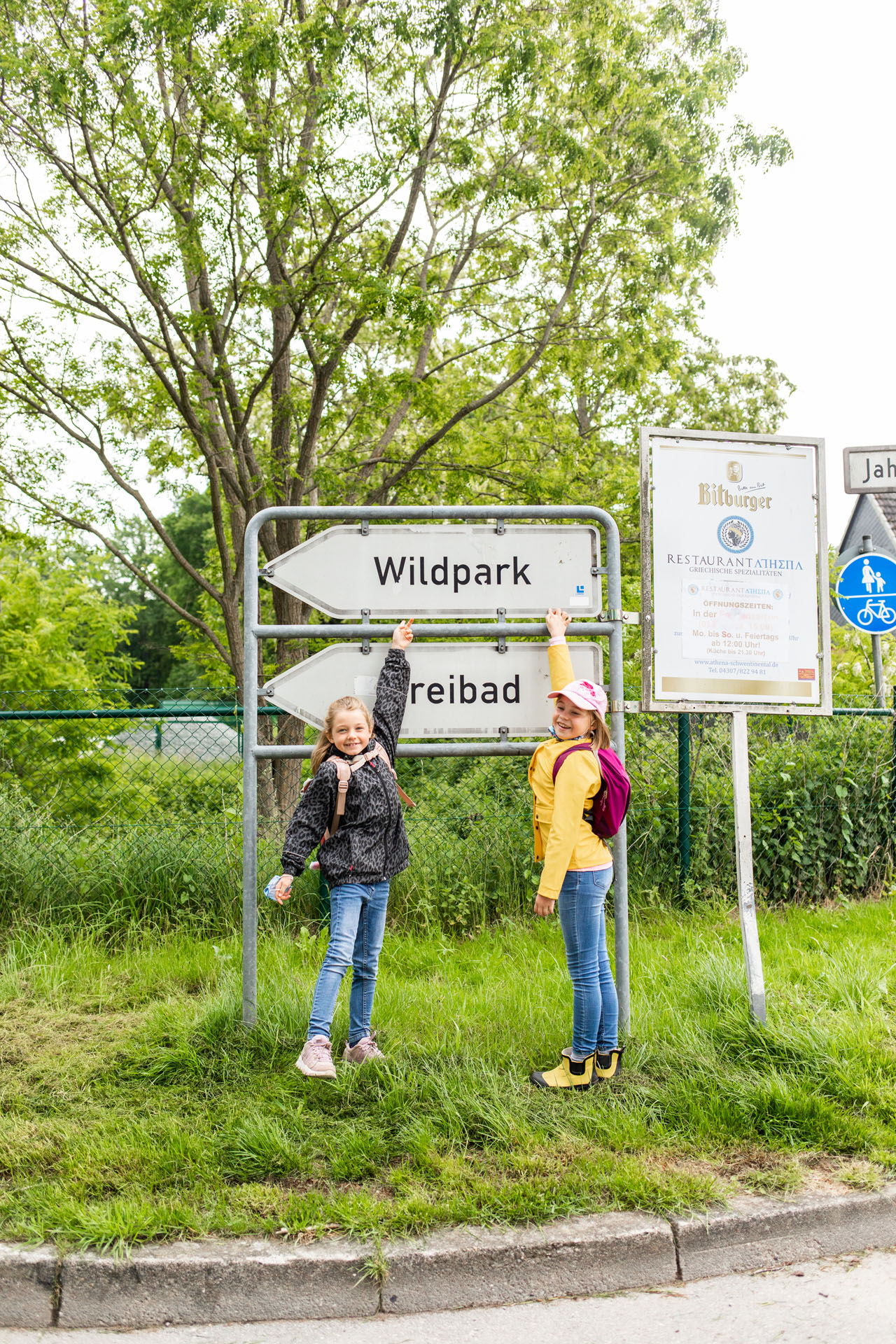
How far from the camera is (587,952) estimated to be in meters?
3.50

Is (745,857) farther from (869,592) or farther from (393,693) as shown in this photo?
(869,592)

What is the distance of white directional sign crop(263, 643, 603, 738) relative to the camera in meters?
4.02

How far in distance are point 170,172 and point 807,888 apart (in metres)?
7.59

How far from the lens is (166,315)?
8.57 m

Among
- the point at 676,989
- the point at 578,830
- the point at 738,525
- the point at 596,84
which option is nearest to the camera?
the point at 578,830

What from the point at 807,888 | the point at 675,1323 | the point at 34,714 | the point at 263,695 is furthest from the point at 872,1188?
the point at 34,714

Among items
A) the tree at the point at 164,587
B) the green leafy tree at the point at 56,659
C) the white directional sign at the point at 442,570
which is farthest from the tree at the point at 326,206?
the tree at the point at 164,587

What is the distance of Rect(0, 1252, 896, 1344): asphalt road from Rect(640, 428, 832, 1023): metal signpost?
1382 millimetres

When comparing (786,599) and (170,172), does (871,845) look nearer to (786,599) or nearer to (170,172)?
(786,599)

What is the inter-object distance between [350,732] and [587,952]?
1218 mm

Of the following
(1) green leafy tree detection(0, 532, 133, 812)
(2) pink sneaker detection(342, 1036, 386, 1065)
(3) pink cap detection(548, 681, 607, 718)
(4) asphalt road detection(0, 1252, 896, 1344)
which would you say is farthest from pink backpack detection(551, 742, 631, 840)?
(1) green leafy tree detection(0, 532, 133, 812)

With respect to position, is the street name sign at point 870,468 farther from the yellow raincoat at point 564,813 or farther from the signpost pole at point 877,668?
the yellow raincoat at point 564,813

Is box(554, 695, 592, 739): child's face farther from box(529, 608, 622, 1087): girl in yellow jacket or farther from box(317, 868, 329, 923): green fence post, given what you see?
box(317, 868, 329, 923): green fence post

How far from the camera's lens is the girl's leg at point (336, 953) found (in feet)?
11.7
